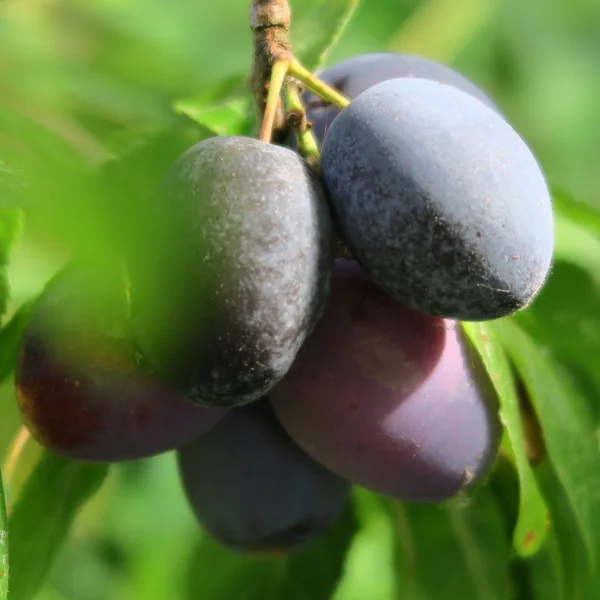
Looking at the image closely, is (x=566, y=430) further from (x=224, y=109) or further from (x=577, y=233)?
(x=224, y=109)

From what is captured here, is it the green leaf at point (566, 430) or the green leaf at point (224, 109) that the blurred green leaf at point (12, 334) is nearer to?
the green leaf at point (224, 109)

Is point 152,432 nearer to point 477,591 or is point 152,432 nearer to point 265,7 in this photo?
point 265,7

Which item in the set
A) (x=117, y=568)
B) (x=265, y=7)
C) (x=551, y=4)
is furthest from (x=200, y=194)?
(x=551, y=4)

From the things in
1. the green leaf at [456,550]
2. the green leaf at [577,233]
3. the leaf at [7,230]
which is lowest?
the green leaf at [456,550]

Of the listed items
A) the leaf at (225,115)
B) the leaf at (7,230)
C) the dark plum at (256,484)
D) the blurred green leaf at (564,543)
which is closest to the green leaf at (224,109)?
the leaf at (225,115)

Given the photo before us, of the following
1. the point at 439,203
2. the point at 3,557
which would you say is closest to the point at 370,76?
the point at 439,203
